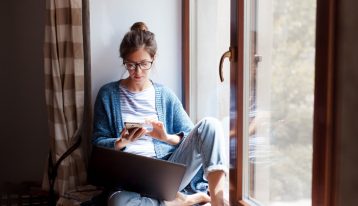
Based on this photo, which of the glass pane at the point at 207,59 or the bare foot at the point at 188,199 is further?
the glass pane at the point at 207,59

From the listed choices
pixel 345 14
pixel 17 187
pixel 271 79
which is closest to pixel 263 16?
pixel 271 79

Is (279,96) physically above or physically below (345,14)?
below

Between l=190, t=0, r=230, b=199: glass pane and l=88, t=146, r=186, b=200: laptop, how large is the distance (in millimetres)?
434

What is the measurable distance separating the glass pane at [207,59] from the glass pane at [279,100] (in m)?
0.35

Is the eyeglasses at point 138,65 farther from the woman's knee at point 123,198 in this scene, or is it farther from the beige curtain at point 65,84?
the woman's knee at point 123,198

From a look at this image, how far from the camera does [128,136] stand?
5.01 feet

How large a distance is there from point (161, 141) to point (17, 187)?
3.31ft

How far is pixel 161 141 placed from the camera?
167 cm

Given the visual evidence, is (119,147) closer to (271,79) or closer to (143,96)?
(143,96)

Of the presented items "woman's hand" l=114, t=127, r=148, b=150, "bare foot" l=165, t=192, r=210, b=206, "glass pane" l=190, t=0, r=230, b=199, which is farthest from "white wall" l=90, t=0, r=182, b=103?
"bare foot" l=165, t=192, r=210, b=206

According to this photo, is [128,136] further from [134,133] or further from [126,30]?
[126,30]

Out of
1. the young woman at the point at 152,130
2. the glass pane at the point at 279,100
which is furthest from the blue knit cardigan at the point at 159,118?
the glass pane at the point at 279,100

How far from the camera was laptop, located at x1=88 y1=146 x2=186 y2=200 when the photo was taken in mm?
1378

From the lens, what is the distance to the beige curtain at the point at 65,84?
168cm
